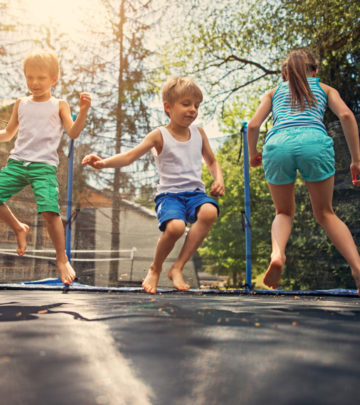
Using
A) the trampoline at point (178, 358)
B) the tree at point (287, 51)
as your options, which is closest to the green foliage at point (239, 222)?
the tree at point (287, 51)

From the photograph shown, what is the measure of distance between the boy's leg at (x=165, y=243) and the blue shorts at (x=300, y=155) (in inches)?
22.9

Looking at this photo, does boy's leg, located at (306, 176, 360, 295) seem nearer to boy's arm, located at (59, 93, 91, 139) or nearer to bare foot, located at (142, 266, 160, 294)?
bare foot, located at (142, 266, 160, 294)

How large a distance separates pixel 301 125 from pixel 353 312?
1.00 meters

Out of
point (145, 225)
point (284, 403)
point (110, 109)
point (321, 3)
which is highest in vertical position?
point (321, 3)

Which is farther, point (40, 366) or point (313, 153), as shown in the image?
point (313, 153)

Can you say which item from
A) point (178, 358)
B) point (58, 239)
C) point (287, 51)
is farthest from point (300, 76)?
point (287, 51)

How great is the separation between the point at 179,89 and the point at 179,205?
704mm

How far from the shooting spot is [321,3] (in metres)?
6.27

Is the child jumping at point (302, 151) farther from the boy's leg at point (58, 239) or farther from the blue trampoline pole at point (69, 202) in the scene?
the blue trampoline pole at point (69, 202)

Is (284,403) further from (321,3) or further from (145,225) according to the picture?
(321,3)

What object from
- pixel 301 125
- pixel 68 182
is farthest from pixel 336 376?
pixel 68 182

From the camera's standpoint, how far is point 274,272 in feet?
6.66

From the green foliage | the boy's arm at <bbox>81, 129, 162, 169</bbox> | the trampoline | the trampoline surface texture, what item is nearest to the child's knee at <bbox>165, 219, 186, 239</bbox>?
the boy's arm at <bbox>81, 129, 162, 169</bbox>

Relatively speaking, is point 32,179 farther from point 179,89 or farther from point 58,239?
point 179,89
